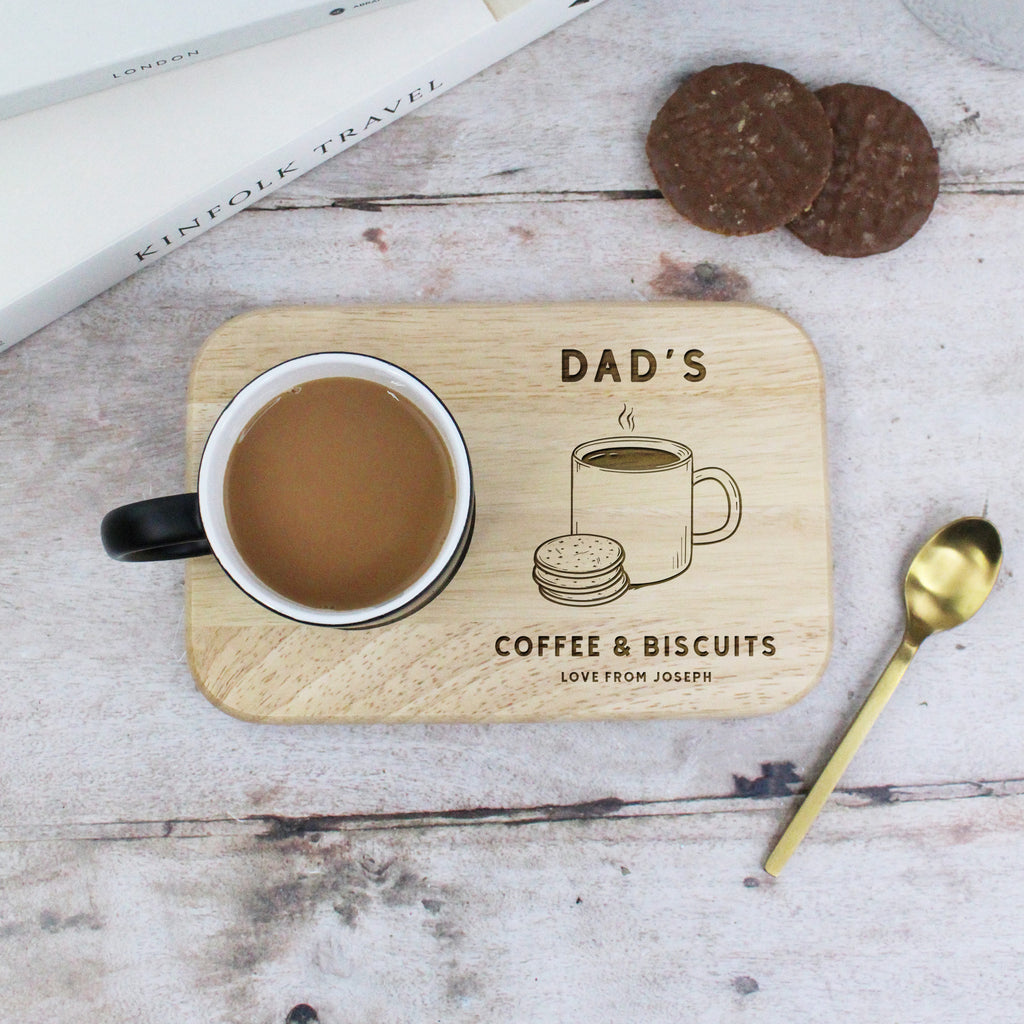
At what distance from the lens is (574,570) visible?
2.47 feet

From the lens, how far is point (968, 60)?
835mm

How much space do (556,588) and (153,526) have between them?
33 cm

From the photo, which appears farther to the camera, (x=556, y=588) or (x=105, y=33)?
(x=556, y=588)

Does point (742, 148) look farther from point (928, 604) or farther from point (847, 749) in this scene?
point (847, 749)

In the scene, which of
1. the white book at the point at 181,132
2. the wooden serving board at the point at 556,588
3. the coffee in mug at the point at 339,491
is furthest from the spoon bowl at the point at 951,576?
the white book at the point at 181,132

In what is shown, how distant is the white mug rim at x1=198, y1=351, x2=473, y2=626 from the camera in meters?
0.58

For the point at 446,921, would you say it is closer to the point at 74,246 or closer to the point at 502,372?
the point at 502,372

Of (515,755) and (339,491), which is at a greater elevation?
(339,491)

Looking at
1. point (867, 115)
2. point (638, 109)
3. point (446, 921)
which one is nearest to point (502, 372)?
point (638, 109)

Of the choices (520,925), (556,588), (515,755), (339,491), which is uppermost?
(339,491)

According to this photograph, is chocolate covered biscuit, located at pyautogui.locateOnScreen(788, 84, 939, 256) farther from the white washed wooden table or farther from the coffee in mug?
the coffee in mug

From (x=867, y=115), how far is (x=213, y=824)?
2.95 ft

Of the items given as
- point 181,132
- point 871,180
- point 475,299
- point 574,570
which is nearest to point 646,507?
point 574,570

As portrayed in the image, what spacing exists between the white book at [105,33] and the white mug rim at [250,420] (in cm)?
28
